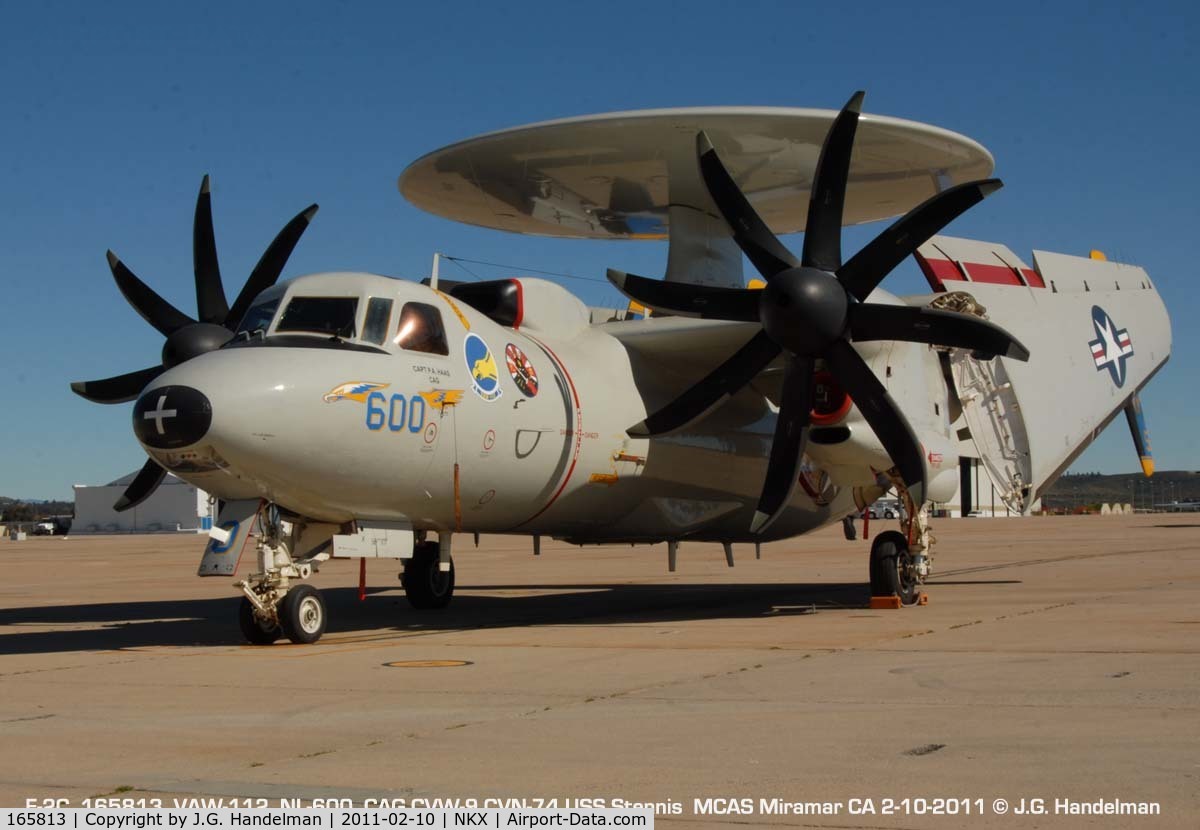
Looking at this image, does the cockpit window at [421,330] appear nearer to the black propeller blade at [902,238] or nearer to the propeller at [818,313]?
the propeller at [818,313]

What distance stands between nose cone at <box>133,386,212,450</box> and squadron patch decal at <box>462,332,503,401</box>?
353 cm

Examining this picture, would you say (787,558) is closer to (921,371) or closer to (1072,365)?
(1072,365)

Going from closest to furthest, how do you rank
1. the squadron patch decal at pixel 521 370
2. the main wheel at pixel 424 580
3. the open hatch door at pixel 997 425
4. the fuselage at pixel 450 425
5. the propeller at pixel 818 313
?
the fuselage at pixel 450 425 < the propeller at pixel 818 313 < the squadron patch decal at pixel 521 370 < the main wheel at pixel 424 580 < the open hatch door at pixel 997 425

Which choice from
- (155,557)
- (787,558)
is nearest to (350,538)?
(787,558)

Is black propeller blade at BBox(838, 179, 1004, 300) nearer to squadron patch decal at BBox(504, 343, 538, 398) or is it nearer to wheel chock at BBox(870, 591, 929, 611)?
squadron patch decal at BBox(504, 343, 538, 398)

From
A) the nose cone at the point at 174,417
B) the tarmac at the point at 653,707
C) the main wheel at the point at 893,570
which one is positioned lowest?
the tarmac at the point at 653,707

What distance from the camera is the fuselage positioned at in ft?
44.0

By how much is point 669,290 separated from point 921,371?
4533mm

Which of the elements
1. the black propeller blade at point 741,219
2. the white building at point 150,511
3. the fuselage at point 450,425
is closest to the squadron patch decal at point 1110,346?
the fuselage at point 450,425

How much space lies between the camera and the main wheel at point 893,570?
18438 mm

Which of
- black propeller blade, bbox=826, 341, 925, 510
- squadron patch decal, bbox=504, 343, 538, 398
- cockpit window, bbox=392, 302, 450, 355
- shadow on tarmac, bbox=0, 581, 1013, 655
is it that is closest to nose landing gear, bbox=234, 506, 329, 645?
shadow on tarmac, bbox=0, 581, 1013, 655

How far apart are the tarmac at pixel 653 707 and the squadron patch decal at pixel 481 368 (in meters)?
2.90

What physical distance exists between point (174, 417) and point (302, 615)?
266 centimetres

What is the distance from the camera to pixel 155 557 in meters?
45.3
